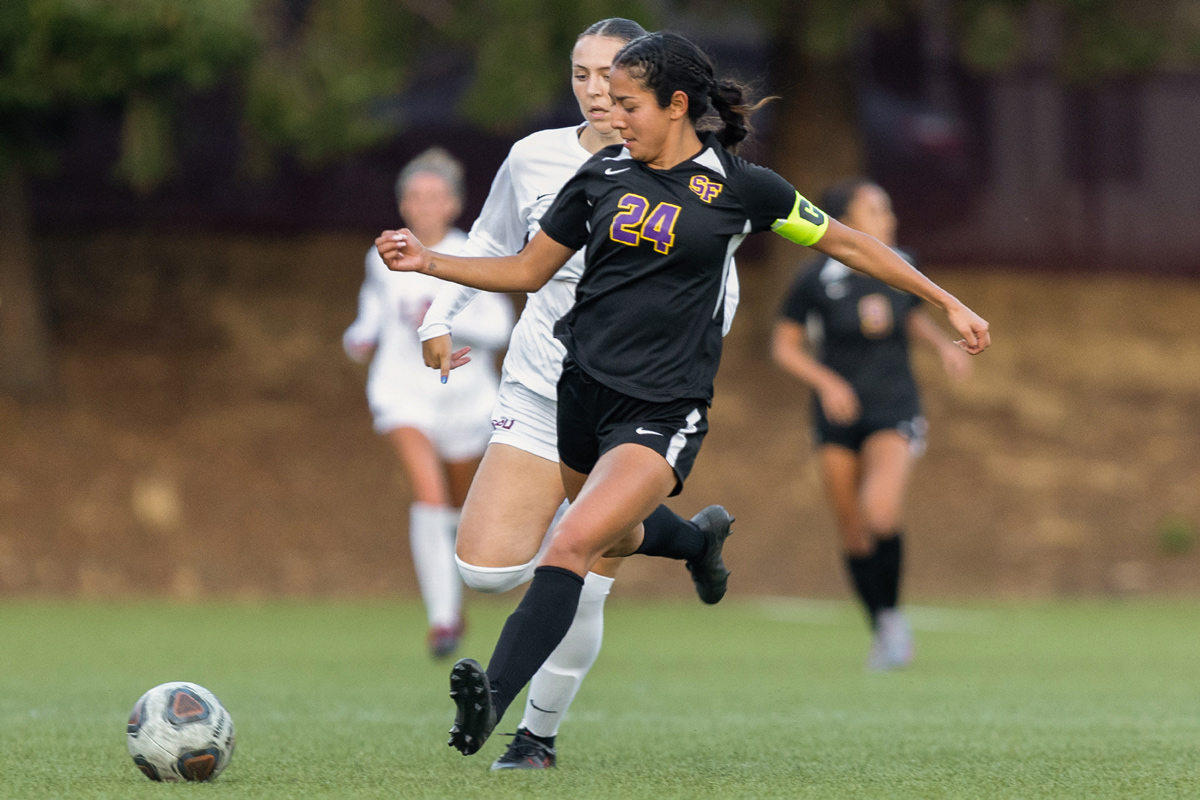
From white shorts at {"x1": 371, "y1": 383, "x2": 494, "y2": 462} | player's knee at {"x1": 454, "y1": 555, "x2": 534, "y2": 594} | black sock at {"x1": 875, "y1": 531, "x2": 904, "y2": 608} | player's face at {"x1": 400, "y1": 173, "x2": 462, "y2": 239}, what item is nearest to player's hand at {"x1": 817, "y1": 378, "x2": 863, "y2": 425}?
black sock at {"x1": 875, "y1": 531, "x2": 904, "y2": 608}

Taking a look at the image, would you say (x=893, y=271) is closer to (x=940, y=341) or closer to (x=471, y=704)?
(x=471, y=704)

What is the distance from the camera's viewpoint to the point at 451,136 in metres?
16.6

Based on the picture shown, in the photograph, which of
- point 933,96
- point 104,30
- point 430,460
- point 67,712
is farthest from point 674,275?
point 933,96

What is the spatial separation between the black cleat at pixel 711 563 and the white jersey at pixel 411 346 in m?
3.72

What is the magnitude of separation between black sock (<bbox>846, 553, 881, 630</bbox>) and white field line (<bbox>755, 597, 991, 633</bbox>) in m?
2.75

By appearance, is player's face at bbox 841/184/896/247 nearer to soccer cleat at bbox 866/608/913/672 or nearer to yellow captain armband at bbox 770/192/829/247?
soccer cleat at bbox 866/608/913/672

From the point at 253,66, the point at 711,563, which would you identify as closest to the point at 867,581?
the point at 711,563

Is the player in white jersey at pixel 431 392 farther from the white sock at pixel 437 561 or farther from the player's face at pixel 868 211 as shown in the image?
the player's face at pixel 868 211

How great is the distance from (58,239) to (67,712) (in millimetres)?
11064

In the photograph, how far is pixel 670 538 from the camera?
4633 millimetres

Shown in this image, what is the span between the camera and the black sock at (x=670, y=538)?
4.57 m

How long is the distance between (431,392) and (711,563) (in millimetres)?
4199

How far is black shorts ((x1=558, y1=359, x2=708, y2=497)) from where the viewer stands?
4258 mm

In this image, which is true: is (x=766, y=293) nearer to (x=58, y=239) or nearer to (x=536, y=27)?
(x=536, y=27)
